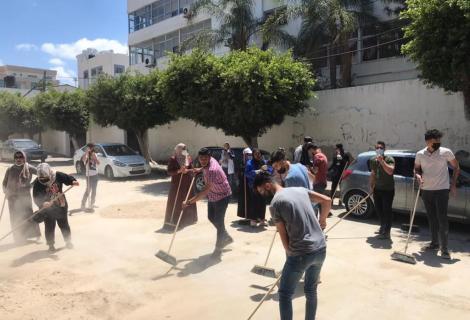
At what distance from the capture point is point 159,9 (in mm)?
35156

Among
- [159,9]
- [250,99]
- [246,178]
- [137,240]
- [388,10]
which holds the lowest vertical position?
[137,240]

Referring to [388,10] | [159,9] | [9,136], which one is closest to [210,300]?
[388,10]

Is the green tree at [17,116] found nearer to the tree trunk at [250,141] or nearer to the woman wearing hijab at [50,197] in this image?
the tree trunk at [250,141]

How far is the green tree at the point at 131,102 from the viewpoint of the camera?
1981cm

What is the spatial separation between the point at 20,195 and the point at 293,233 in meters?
6.08

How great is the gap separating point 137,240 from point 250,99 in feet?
22.0

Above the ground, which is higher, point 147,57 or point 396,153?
point 147,57

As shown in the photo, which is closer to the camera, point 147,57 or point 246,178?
point 246,178

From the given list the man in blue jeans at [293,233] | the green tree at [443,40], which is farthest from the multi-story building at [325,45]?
the man in blue jeans at [293,233]

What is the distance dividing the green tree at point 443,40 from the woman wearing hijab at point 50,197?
757 centimetres

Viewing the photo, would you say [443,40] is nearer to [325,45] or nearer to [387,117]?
[387,117]

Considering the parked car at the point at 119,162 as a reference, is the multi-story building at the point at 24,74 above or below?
above

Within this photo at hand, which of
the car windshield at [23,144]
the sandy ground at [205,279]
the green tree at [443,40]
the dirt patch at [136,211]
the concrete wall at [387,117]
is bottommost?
the dirt patch at [136,211]

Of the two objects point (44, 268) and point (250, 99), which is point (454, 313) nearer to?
point (44, 268)
